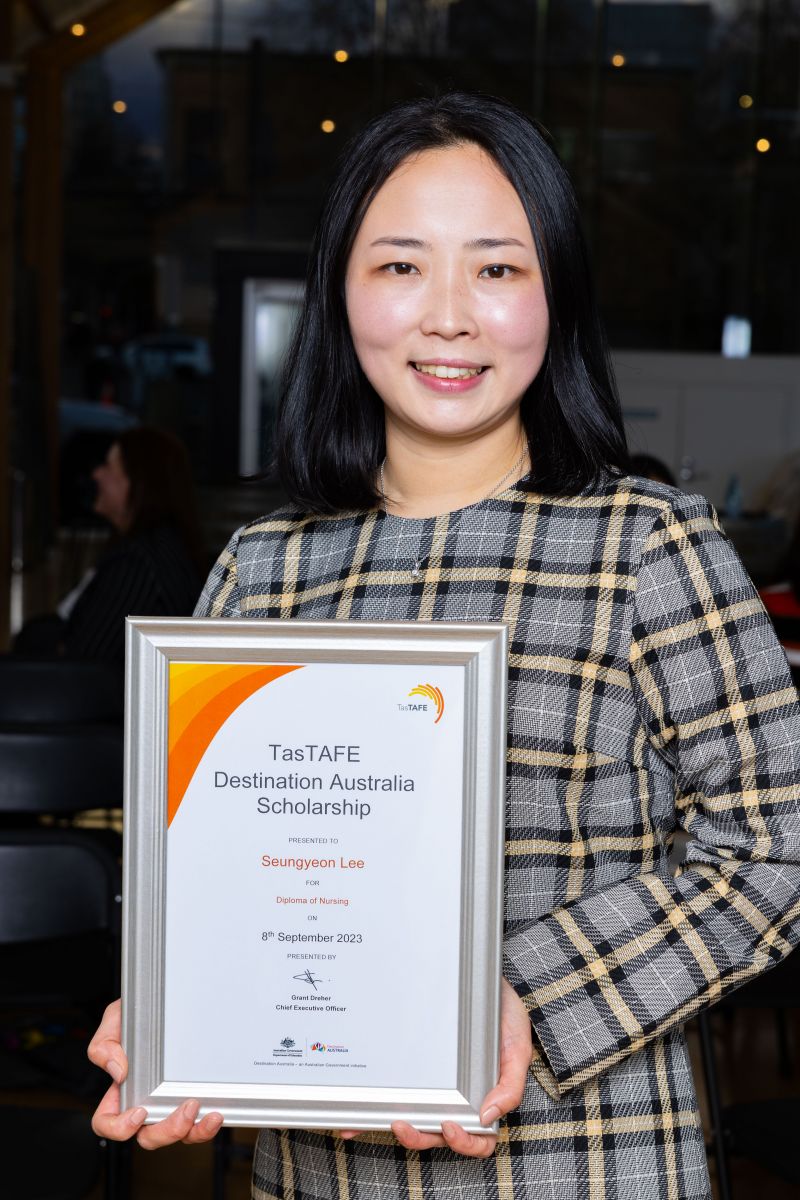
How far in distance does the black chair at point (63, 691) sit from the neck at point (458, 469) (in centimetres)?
270

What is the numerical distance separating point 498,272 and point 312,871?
507 mm

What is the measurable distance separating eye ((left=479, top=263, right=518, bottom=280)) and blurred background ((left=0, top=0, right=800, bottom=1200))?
10161 mm

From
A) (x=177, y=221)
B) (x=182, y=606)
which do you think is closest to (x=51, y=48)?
(x=177, y=221)

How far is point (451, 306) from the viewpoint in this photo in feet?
3.81

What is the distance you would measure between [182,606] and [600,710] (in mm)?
3443

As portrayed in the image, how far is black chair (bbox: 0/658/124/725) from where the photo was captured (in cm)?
388

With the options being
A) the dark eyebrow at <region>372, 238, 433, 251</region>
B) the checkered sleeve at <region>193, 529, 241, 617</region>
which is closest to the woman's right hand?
the checkered sleeve at <region>193, 529, 241, 617</region>

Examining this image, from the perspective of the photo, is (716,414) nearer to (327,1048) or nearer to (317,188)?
(317,188)

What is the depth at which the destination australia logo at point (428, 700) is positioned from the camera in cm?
103

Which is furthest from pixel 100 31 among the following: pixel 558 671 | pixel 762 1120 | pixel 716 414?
pixel 558 671

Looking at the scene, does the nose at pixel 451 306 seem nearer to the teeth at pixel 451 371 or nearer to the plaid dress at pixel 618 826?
the teeth at pixel 451 371

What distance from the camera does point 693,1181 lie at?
3.84 feet

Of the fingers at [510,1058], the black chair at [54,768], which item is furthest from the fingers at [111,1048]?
the black chair at [54,768]

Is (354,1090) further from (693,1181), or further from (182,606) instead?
(182,606)
